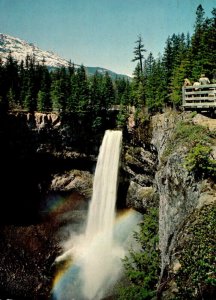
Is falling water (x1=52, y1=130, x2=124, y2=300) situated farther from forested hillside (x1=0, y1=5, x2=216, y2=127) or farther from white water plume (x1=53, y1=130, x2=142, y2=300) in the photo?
forested hillside (x1=0, y1=5, x2=216, y2=127)

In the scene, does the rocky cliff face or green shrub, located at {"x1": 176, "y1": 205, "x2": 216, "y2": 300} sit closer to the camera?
green shrub, located at {"x1": 176, "y1": 205, "x2": 216, "y2": 300}

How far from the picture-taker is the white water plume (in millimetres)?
27359

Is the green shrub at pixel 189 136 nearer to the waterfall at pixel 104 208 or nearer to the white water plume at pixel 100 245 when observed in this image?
the white water plume at pixel 100 245

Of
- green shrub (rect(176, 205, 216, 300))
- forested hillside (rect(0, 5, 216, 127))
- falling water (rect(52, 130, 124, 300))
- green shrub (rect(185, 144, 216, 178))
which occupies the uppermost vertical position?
forested hillside (rect(0, 5, 216, 127))

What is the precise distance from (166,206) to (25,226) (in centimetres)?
2413

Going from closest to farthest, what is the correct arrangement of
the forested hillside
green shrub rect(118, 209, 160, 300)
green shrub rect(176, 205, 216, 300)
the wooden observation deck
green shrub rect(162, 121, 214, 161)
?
green shrub rect(176, 205, 216, 300) → green shrub rect(162, 121, 214, 161) → green shrub rect(118, 209, 160, 300) → the wooden observation deck → the forested hillside

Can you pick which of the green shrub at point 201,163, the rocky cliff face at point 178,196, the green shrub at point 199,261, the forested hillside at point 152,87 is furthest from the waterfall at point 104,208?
the green shrub at point 199,261

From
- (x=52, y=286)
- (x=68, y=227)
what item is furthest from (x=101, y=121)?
(x=52, y=286)

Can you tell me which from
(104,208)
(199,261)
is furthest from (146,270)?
(104,208)

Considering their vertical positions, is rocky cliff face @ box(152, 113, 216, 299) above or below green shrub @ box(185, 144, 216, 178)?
below

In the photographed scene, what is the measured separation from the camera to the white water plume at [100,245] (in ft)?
89.8

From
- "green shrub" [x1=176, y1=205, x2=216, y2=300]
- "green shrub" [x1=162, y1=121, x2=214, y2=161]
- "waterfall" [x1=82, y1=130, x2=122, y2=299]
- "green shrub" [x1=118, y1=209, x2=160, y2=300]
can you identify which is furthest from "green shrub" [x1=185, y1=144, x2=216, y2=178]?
"waterfall" [x1=82, y1=130, x2=122, y2=299]

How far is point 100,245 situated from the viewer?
33.5 meters

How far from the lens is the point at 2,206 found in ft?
123
